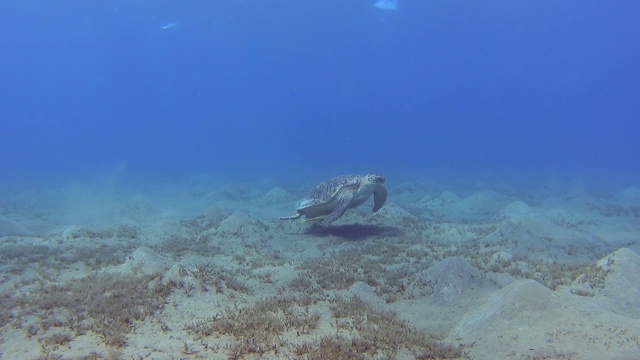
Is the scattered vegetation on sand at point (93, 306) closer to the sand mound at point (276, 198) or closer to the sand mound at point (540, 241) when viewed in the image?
the sand mound at point (540, 241)

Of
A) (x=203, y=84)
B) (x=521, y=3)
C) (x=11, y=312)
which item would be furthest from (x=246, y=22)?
(x=203, y=84)

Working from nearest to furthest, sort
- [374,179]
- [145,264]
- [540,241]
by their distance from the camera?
[145,264]
[540,241]
[374,179]

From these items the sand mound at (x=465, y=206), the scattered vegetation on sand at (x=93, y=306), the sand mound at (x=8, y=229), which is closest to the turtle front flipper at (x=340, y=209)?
the scattered vegetation on sand at (x=93, y=306)

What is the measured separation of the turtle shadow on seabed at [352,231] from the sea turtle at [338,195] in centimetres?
60

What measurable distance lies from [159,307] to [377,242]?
26.1ft

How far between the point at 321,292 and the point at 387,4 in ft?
243

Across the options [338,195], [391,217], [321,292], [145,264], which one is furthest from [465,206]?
[145,264]

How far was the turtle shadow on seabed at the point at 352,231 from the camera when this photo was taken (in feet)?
45.5

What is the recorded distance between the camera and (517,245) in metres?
12.0

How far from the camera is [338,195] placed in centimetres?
1373

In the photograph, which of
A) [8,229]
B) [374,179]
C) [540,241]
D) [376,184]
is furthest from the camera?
[376,184]

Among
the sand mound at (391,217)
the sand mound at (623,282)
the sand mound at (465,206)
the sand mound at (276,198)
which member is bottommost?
the sand mound at (465,206)

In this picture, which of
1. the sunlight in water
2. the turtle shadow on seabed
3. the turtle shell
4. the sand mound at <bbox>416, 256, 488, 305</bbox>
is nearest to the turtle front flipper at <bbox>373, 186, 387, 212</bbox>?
the turtle shadow on seabed

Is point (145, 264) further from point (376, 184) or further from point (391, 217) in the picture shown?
point (391, 217)
